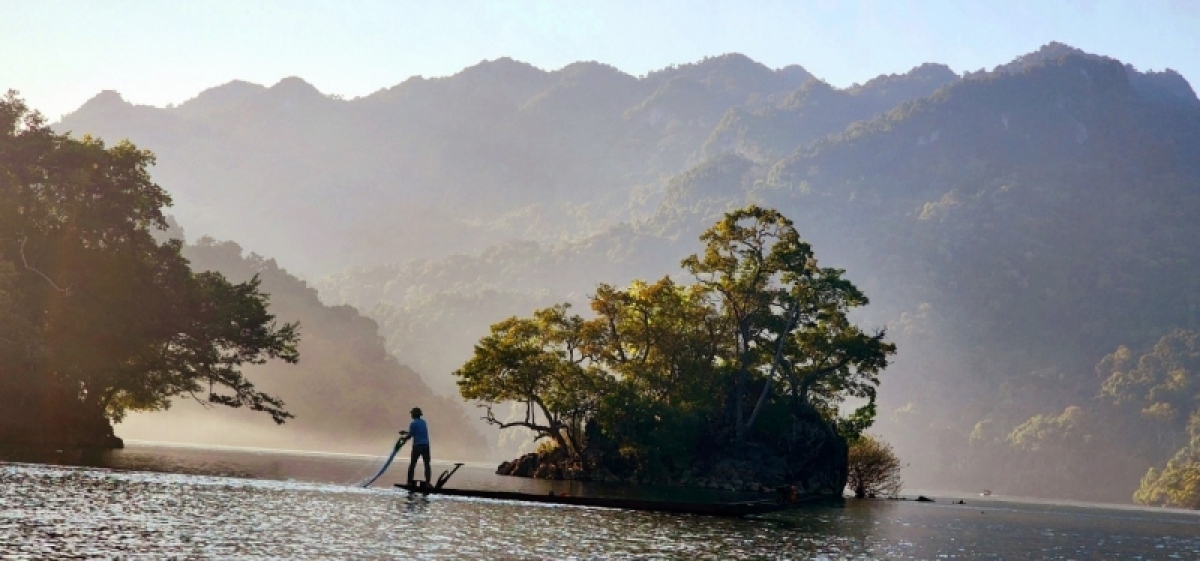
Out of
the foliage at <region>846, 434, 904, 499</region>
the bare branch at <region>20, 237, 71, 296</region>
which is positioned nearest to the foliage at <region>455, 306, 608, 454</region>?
the foliage at <region>846, 434, 904, 499</region>

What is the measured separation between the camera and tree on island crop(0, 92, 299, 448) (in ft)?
221

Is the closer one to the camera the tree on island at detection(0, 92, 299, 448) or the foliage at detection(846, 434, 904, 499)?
the tree on island at detection(0, 92, 299, 448)

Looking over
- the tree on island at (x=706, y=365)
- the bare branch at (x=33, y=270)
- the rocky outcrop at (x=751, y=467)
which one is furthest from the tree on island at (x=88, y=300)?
the rocky outcrop at (x=751, y=467)

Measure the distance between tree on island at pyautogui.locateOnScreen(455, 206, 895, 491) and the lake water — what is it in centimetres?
3416

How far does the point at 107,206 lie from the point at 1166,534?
2550 inches

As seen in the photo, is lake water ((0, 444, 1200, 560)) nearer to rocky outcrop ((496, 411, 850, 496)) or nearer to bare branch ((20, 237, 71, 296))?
bare branch ((20, 237, 71, 296))

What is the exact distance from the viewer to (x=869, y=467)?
9538 centimetres

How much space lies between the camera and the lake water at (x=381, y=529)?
25.1 meters

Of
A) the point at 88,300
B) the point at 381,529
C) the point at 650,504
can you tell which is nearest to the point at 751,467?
the point at 650,504

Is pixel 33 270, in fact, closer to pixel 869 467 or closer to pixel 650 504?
pixel 650 504

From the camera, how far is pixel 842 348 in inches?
3733

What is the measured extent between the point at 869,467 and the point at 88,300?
60.3 metres

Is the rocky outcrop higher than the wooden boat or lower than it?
higher

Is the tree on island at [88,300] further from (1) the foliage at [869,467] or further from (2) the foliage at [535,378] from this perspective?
(1) the foliage at [869,467]
